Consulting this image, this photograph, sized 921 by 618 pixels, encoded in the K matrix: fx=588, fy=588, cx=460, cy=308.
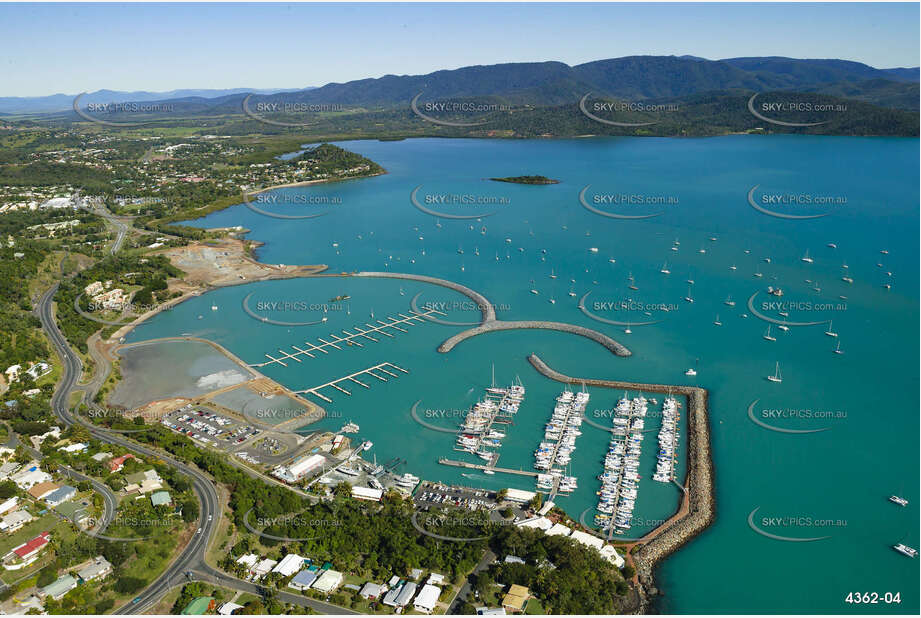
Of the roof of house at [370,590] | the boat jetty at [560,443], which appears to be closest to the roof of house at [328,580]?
the roof of house at [370,590]

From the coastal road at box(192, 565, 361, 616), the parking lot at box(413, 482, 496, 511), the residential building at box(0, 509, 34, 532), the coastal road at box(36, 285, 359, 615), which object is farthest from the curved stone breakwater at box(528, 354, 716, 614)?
the residential building at box(0, 509, 34, 532)

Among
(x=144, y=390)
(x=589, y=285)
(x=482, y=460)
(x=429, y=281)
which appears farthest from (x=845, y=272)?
(x=144, y=390)

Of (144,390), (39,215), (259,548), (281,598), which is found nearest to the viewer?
(281,598)

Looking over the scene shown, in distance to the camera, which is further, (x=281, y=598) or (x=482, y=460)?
(x=482, y=460)

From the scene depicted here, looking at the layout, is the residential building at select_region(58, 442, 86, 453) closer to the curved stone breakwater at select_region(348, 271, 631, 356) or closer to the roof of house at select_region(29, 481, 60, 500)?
the roof of house at select_region(29, 481, 60, 500)

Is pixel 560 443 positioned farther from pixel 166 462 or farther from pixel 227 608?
pixel 166 462

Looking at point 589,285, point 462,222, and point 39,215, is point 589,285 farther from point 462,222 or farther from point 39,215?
point 39,215
